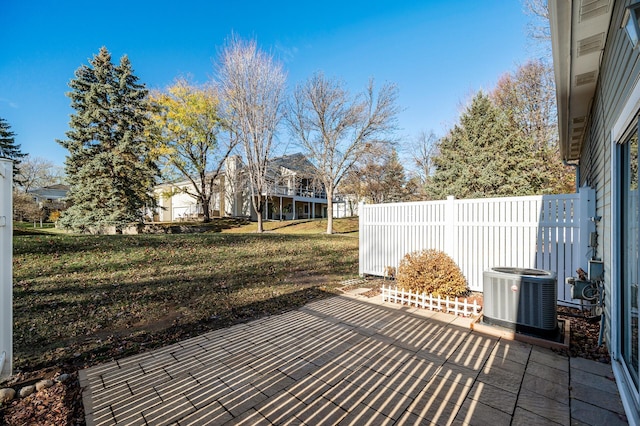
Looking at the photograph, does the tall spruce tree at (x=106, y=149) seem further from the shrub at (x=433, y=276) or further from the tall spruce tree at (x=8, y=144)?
the shrub at (x=433, y=276)

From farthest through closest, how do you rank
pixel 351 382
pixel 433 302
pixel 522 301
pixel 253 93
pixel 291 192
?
pixel 291 192 < pixel 253 93 < pixel 433 302 < pixel 522 301 < pixel 351 382

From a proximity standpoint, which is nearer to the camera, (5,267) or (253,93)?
(5,267)

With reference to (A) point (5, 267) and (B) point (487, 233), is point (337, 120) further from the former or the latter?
(A) point (5, 267)

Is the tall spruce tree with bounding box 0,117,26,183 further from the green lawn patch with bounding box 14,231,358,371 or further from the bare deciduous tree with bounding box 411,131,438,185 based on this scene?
the bare deciduous tree with bounding box 411,131,438,185

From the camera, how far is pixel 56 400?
2469 millimetres

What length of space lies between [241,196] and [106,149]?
1158 cm

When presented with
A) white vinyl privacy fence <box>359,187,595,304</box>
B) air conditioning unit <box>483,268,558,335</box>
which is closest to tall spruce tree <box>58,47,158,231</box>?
white vinyl privacy fence <box>359,187,595,304</box>

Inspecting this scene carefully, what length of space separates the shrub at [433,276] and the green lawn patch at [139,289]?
186 centimetres

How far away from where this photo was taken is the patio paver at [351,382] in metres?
2.17

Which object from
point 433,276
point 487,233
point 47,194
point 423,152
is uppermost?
point 423,152

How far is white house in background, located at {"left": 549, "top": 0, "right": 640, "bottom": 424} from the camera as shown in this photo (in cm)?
206

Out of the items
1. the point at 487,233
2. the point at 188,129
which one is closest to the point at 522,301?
the point at 487,233

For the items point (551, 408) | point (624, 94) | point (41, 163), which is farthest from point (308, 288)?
point (41, 163)

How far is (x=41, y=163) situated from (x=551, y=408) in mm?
50369
